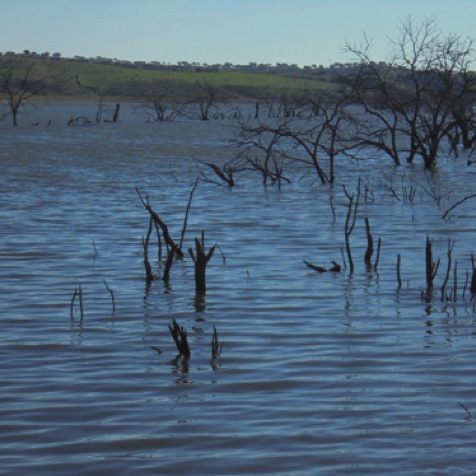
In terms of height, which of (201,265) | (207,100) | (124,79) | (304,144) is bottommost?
(201,265)

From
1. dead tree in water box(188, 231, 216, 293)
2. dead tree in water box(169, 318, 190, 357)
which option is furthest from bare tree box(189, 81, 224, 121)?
dead tree in water box(169, 318, 190, 357)

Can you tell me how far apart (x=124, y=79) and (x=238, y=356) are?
15056 centimetres

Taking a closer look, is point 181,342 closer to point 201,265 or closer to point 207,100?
point 201,265

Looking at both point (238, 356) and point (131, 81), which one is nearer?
point (238, 356)

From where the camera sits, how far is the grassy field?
146500 mm

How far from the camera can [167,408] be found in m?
5.82

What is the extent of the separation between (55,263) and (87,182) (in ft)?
40.6

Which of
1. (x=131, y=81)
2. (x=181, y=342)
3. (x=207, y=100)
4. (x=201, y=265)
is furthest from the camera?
(x=131, y=81)

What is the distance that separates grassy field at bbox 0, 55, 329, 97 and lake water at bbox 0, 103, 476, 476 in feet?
423

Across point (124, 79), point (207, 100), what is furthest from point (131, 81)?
point (207, 100)

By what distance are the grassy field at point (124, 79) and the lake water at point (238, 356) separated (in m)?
129

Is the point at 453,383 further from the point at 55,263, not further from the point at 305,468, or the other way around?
the point at 55,263

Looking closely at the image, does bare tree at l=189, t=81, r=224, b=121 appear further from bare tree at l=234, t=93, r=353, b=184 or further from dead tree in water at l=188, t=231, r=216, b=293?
dead tree in water at l=188, t=231, r=216, b=293

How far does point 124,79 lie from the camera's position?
154750 millimetres
